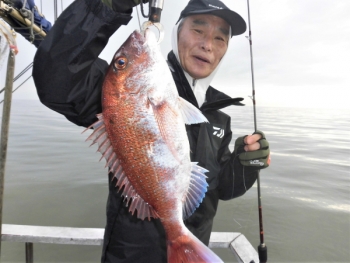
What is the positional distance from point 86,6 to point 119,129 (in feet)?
2.07

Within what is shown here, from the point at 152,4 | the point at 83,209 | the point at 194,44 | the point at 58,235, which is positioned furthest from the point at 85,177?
the point at 152,4

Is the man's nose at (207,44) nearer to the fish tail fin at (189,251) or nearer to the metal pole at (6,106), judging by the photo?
the fish tail fin at (189,251)

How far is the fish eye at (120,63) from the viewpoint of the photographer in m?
1.14

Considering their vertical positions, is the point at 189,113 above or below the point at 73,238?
above

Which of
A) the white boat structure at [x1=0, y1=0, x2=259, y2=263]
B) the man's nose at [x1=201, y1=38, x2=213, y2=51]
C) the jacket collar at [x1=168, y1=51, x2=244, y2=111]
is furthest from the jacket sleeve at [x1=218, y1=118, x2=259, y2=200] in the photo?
the white boat structure at [x1=0, y1=0, x2=259, y2=263]

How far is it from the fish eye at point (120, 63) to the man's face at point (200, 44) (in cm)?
77

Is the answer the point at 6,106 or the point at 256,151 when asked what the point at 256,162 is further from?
the point at 6,106

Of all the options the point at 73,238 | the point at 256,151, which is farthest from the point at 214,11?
the point at 73,238

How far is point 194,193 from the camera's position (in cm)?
127

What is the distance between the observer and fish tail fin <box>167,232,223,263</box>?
43.2 inches

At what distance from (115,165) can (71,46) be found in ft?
2.03

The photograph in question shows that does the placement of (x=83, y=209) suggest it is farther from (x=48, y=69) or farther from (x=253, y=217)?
(x=48, y=69)

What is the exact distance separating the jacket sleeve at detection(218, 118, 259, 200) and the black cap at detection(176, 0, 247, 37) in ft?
3.02

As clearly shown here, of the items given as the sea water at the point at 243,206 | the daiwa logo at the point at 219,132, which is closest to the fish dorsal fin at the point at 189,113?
the daiwa logo at the point at 219,132
